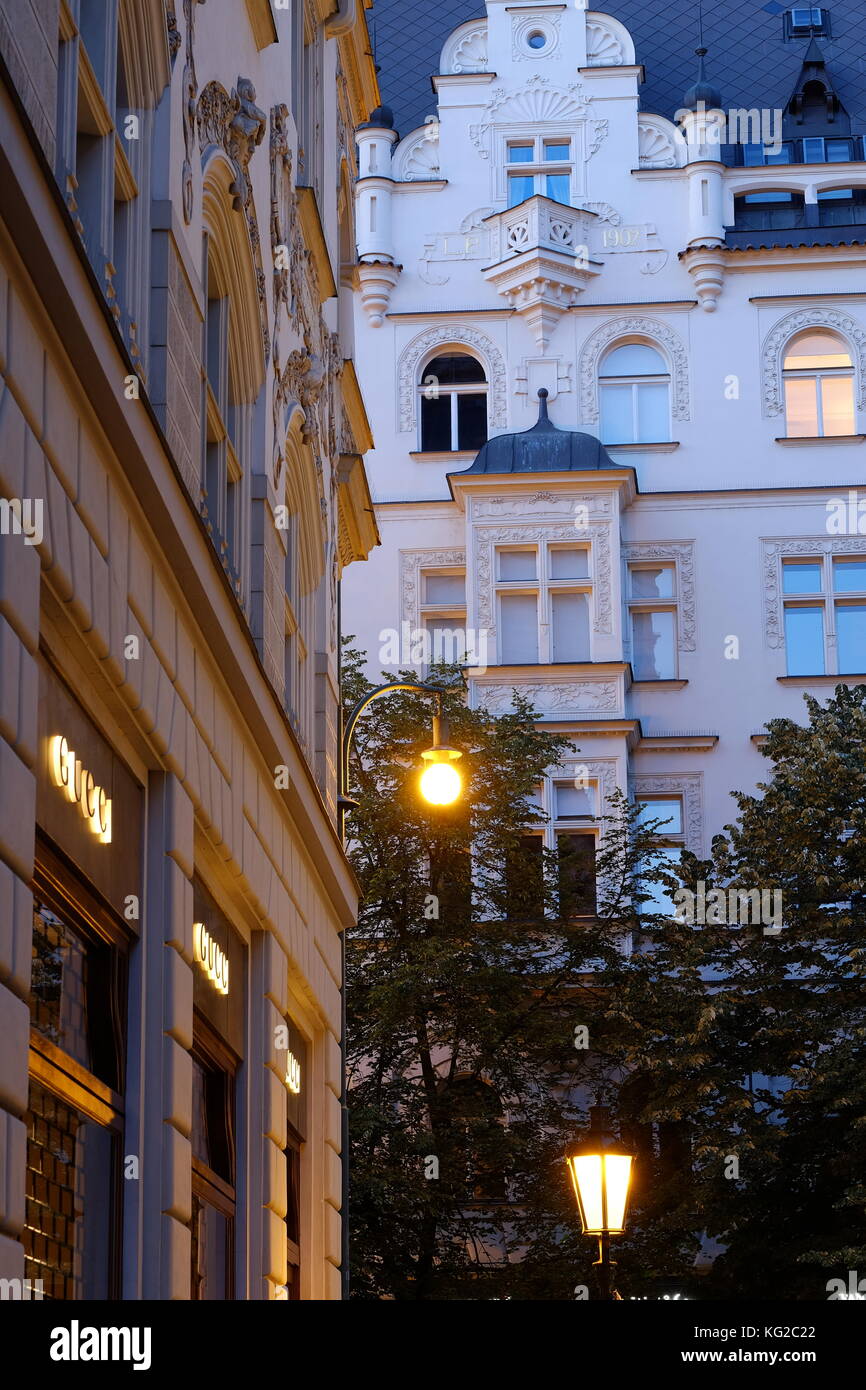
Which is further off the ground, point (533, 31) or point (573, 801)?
point (533, 31)

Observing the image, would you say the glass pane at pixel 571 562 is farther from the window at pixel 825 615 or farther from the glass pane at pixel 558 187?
the glass pane at pixel 558 187

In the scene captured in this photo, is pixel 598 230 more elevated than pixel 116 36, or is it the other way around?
pixel 598 230

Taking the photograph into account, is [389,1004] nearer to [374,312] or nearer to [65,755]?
[374,312]

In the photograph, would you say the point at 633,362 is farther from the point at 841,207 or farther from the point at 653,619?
the point at 841,207

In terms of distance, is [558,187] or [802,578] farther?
[558,187]

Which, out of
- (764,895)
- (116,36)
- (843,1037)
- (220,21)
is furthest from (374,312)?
(116,36)

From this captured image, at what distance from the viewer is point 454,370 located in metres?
44.3

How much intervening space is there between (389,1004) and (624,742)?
29.2 ft

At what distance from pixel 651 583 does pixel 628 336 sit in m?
5.12

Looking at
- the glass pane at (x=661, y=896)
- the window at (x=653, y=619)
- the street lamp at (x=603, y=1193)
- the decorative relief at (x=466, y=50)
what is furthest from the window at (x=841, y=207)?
the street lamp at (x=603, y=1193)

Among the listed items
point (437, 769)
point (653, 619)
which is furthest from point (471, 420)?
point (437, 769)

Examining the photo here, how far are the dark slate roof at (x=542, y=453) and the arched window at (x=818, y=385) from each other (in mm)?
4287

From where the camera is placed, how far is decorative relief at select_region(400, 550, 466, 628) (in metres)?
42.0

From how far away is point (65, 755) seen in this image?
31.4 ft
